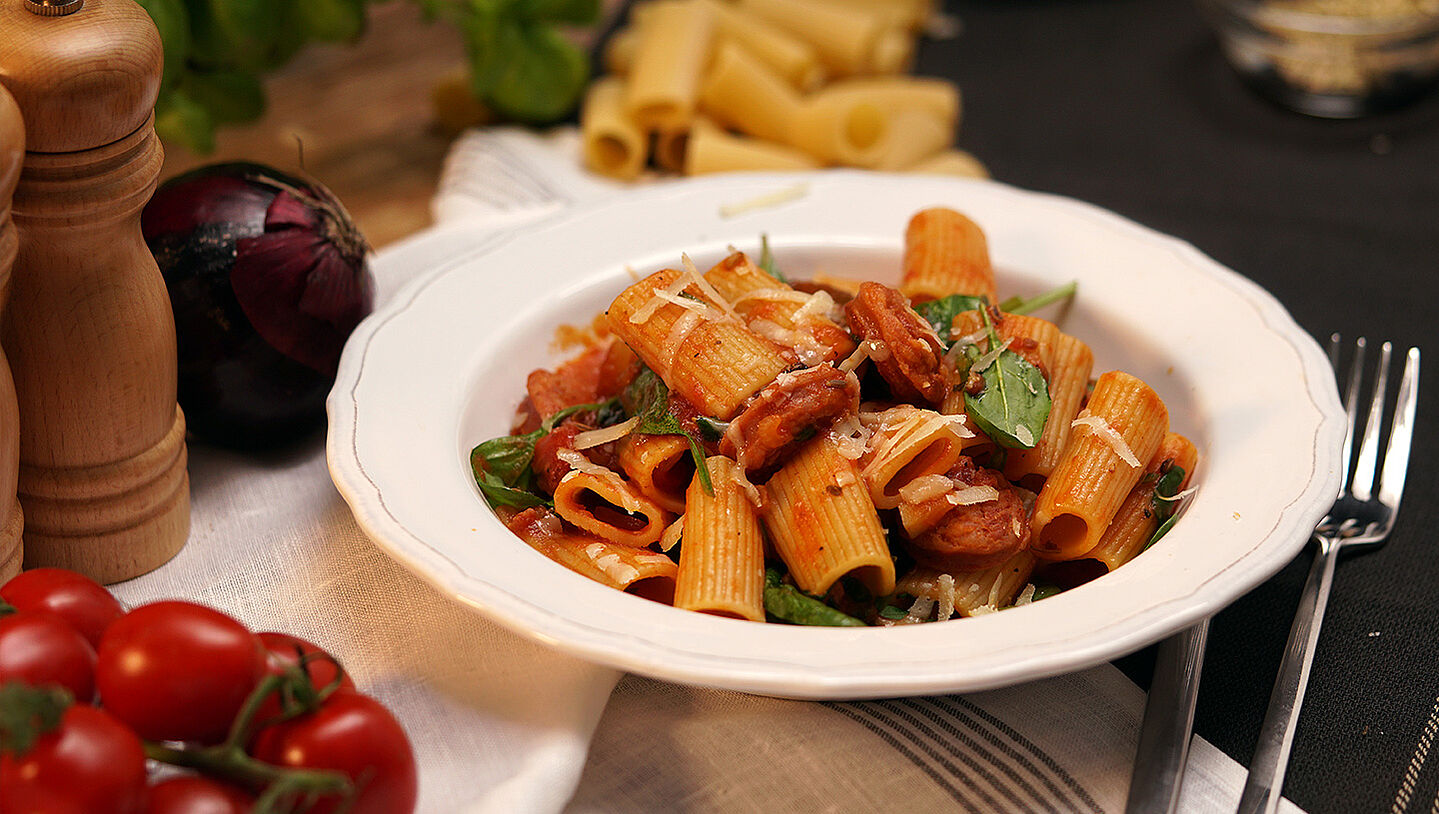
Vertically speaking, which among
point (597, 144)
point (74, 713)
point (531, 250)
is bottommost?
point (597, 144)

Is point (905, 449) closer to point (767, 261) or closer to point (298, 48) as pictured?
point (767, 261)

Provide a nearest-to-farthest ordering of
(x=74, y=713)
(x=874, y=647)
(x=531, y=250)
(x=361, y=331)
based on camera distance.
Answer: (x=74, y=713)
(x=874, y=647)
(x=361, y=331)
(x=531, y=250)

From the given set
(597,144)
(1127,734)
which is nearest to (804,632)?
(1127,734)

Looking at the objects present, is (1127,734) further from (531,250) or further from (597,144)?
(597,144)

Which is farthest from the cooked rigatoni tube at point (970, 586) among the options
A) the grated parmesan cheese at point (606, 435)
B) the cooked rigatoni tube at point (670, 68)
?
the cooked rigatoni tube at point (670, 68)

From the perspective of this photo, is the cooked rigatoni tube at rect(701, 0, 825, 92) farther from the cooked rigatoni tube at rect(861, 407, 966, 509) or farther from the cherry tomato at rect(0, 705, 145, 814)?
the cherry tomato at rect(0, 705, 145, 814)

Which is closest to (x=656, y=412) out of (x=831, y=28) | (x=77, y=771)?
(x=77, y=771)
